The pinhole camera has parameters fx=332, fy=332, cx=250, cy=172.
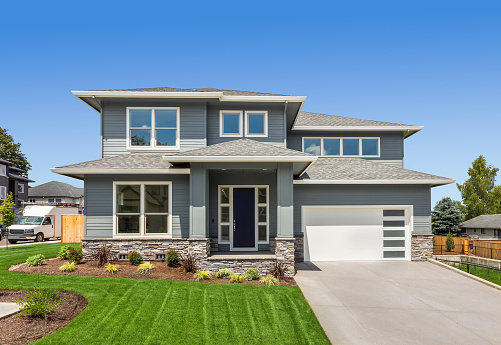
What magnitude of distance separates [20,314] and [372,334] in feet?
22.1

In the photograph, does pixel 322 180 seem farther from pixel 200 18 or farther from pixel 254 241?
pixel 200 18

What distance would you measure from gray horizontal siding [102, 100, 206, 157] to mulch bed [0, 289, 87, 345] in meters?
7.15

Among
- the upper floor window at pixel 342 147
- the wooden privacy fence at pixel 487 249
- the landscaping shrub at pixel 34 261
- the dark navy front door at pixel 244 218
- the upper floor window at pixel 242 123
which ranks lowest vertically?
the wooden privacy fence at pixel 487 249

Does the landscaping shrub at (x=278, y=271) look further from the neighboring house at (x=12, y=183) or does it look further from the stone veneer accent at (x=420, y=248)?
the neighboring house at (x=12, y=183)

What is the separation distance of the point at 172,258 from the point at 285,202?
13.4ft

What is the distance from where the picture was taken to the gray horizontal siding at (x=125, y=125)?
13.3 metres

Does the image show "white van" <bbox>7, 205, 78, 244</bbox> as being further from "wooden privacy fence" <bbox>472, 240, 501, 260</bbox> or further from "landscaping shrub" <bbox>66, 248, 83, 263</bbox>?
"wooden privacy fence" <bbox>472, 240, 501, 260</bbox>

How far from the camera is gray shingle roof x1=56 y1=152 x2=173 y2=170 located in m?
11.8

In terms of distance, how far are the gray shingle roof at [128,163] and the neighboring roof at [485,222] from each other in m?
32.3

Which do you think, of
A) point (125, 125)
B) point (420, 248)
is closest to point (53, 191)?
point (125, 125)

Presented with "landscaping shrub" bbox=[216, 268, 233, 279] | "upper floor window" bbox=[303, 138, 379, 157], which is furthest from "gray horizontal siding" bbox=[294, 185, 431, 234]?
"landscaping shrub" bbox=[216, 268, 233, 279]

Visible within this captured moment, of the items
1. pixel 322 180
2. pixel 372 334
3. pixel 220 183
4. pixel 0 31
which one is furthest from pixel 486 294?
pixel 0 31

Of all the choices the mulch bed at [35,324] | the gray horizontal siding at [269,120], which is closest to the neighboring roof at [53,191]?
the gray horizontal siding at [269,120]

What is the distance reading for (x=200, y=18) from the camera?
12.9m
